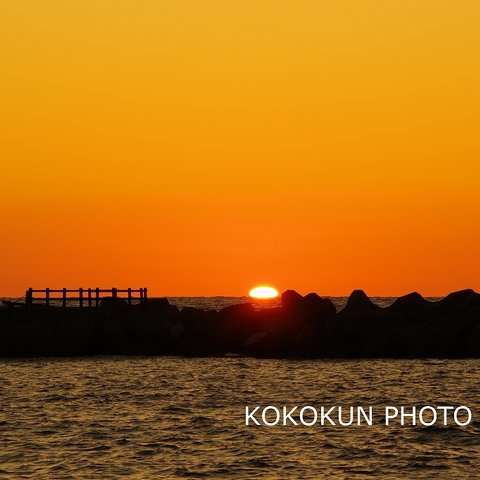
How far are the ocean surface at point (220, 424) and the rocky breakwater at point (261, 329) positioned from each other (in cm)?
196

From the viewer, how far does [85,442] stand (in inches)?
1136

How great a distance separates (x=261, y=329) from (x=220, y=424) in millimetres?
28754

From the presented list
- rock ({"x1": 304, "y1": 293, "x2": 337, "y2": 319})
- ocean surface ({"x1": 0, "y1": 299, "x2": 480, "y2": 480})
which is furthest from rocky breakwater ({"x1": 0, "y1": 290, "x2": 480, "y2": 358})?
ocean surface ({"x1": 0, "y1": 299, "x2": 480, "y2": 480})

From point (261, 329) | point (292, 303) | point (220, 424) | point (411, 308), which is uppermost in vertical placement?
point (292, 303)

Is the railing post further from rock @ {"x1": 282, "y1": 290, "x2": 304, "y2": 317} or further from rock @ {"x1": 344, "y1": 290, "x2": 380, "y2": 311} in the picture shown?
rock @ {"x1": 344, "y1": 290, "x2": 380, "y2": 311}

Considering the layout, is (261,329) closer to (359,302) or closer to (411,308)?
(359,302)

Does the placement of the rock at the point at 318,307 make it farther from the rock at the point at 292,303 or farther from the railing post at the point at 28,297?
the railing post at the point at 28,297

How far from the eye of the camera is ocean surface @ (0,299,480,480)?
25125 millimetres

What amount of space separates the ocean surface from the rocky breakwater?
196 cm

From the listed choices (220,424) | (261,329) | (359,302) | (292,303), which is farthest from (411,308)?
(220,424)

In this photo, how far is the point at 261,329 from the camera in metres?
61.2

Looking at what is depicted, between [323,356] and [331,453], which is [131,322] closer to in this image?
[323,356]

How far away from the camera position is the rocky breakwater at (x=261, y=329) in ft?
185

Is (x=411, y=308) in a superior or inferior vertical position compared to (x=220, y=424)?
superior
